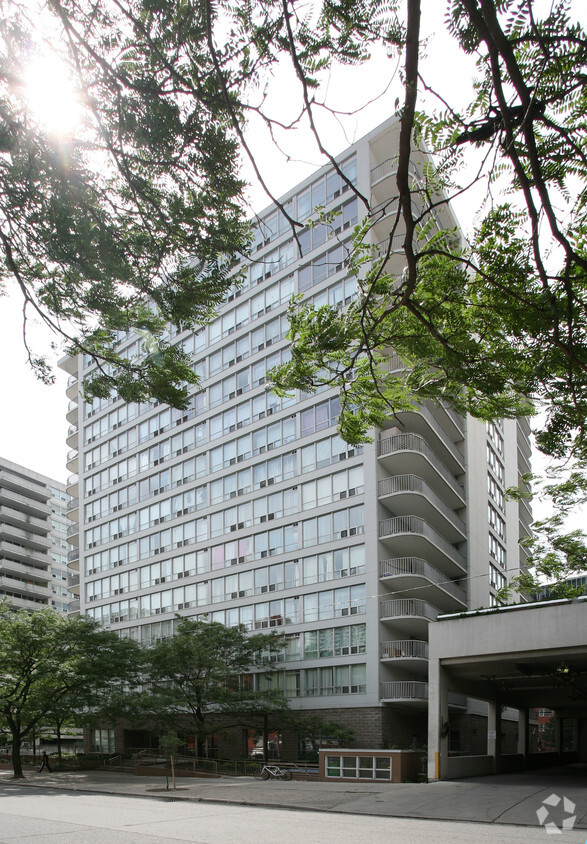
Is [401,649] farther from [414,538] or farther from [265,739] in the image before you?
[265,739]

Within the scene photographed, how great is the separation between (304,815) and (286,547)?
76.5 ft

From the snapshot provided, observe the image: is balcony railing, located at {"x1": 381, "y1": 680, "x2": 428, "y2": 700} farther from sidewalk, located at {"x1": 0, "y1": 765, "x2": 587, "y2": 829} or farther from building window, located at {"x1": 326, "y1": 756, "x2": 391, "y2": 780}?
building window, located at {"x1": 326, "y1": 756, "x2": 391, "y2": 780}

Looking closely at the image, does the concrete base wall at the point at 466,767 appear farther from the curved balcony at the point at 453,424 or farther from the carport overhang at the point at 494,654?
the curved balcony at the point at 453,424

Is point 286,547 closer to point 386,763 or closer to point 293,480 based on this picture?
point 293,480

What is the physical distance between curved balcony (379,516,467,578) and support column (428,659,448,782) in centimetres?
1140

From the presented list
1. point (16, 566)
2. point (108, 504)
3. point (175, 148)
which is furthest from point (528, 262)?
point (16, 566)

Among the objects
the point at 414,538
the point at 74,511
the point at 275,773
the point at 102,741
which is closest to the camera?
the point at 275,773

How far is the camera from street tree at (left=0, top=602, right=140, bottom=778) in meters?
35.7

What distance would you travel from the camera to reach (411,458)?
3647 cm

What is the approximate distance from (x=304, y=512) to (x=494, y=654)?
59.3ft

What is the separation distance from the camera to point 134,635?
51125mm

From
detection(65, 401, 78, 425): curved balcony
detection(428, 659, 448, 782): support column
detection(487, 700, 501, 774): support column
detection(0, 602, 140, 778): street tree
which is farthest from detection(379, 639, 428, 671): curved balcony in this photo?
detection(65, 401, 78, 425): curved balcony

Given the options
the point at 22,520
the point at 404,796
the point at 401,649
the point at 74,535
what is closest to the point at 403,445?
the point at 401,649

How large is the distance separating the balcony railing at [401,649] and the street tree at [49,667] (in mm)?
13327
